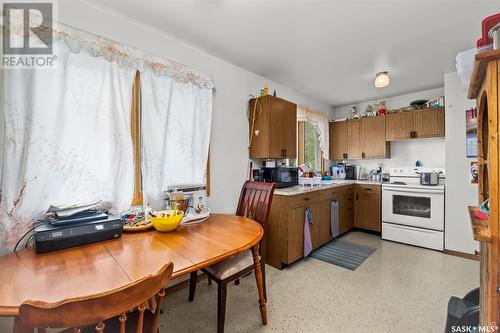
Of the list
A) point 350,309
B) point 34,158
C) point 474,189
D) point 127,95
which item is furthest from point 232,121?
point 474,189

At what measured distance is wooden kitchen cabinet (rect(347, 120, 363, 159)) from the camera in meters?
4.14

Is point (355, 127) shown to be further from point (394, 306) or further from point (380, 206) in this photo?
point (394, 306)

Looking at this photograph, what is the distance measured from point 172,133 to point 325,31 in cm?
171

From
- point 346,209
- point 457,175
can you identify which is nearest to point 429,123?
point 457,175

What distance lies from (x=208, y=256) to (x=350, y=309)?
4.71 feet

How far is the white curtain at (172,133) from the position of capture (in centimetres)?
195

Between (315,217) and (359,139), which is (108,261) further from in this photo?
(359,139)

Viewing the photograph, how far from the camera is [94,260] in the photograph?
3.71 ft

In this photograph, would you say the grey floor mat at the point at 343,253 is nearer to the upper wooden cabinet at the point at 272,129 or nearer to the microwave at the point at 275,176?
the microwave at the point at 275,176

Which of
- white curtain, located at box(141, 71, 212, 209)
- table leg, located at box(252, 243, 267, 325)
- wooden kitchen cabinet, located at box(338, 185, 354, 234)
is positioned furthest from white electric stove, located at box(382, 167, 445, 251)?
Answer: white curtain, located at box(141, 71, 212, 209)

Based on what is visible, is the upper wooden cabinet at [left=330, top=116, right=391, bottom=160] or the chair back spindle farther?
the upper wooden cabinet at [left=330, top=116, right=391, bottom=160]

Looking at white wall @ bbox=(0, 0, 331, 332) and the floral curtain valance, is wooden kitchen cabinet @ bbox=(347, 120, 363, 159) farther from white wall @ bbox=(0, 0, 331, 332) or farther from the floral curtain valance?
the floral curtain valance

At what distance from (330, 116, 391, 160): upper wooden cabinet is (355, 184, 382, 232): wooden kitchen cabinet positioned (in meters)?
0.67

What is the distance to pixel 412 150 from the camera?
3.77 meters
